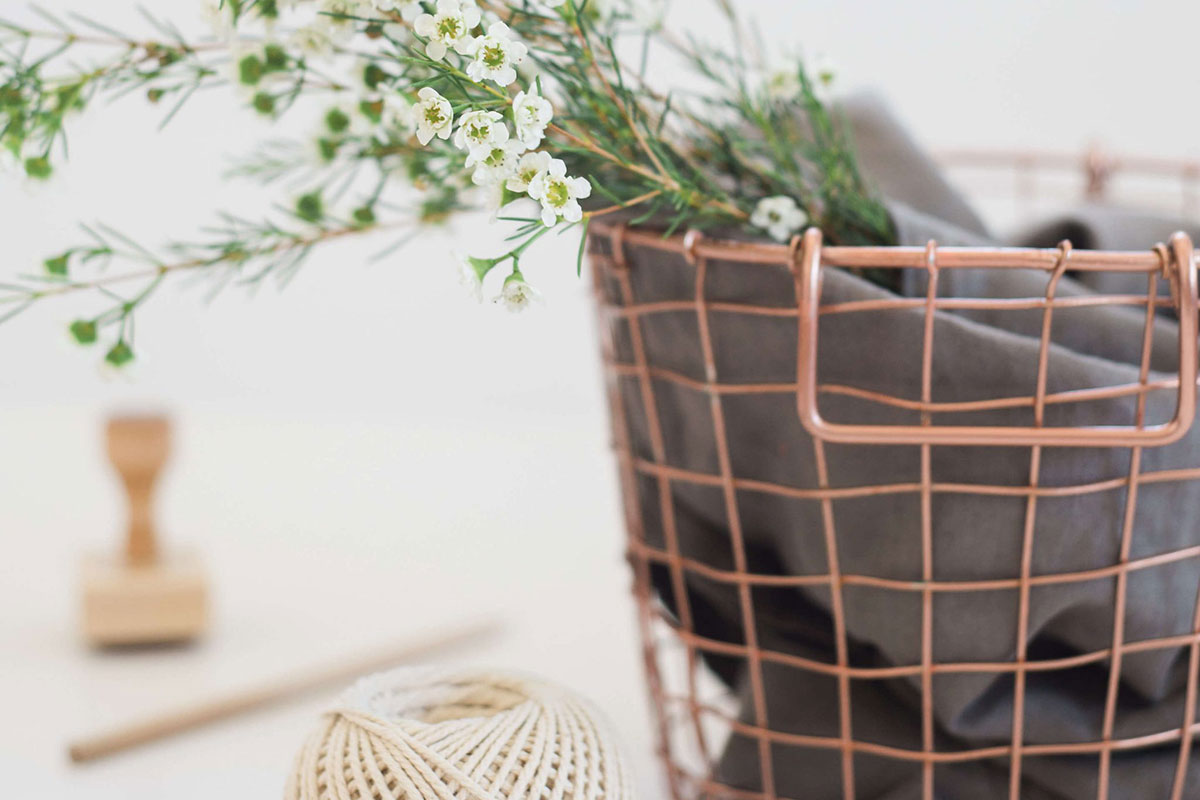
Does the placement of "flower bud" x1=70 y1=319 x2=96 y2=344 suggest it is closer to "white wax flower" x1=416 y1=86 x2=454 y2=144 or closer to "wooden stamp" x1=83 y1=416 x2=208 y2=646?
"white wax flower" x1=416 y1=86 x2=454 y2=144

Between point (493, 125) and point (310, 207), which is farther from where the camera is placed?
point (310, 207)

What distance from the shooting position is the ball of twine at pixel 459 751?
395mm

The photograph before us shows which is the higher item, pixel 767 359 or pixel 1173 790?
pixel 767 359

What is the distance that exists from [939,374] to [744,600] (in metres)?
0.12

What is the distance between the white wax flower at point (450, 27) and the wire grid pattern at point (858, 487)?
4.8 inches

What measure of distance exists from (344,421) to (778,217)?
84cm

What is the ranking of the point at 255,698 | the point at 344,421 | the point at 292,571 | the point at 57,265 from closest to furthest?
the point at 57,265, the point at 255,698, the point at 292,571, the point at 344,421

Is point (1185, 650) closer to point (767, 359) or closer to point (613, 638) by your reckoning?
point (767, 359)

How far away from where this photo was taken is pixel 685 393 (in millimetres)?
501

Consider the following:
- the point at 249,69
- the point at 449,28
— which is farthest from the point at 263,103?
the point at 449,28

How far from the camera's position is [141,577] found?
714 millimetres

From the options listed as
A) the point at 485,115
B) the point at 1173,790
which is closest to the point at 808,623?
the point at 1173,790

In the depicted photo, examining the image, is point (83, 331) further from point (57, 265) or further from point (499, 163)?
point (499, 163)

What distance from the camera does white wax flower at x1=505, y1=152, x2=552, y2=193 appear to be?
14.0 inches
